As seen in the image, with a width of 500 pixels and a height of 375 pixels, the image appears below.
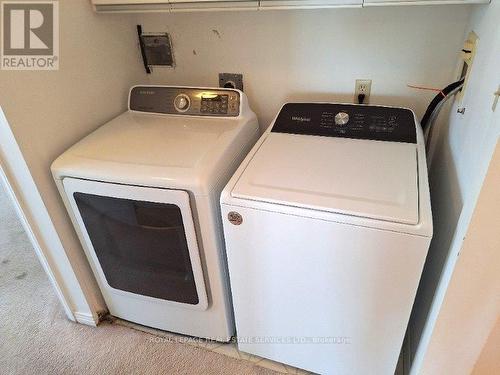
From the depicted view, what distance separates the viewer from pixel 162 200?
114cm

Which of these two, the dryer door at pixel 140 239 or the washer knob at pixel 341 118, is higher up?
the washer knob at pixel 341 118

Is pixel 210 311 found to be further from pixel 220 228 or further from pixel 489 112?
pixel 489 112

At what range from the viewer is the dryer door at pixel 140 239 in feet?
3.84

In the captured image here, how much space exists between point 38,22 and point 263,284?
1222 mm

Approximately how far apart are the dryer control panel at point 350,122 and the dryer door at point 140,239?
0.58 metres

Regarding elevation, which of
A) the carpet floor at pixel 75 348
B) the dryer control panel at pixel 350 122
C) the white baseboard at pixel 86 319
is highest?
the dryer control panel at pixel 350 122

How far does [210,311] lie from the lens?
1421mm

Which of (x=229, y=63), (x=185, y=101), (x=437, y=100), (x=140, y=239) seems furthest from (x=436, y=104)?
(x=140, y=239)

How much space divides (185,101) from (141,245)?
2.19 feet

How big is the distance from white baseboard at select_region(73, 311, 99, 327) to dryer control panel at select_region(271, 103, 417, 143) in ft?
4.01

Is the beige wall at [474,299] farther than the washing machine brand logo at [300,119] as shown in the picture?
No

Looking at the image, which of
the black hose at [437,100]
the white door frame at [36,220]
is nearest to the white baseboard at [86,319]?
the white door frame at [36,220]

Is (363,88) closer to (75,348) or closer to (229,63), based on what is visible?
(229,63)

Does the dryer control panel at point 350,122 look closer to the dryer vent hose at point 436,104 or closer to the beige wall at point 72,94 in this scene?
the dryer vent hose at point 436,104
